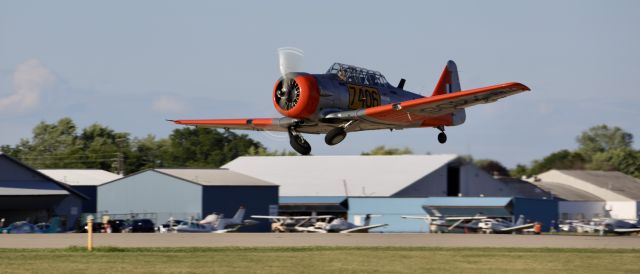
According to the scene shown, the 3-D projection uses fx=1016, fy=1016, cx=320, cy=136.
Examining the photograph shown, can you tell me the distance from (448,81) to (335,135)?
9.43 meters

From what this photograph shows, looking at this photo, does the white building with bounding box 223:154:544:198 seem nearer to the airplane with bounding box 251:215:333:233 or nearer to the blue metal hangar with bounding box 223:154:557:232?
the blue metal hangar with bounding box 223:154:557:232

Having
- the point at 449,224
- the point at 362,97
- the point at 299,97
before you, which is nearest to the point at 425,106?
the point at 362,97

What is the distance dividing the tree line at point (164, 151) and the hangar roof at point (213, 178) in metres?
37.7

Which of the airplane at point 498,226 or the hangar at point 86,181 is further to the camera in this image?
the hangar at point 86,181

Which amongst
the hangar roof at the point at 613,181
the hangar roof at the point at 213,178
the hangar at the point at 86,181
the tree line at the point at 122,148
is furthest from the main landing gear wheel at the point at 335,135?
the tree line at the point at 122,148

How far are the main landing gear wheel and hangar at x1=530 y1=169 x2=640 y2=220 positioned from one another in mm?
55249

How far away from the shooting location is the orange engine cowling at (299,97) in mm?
28188

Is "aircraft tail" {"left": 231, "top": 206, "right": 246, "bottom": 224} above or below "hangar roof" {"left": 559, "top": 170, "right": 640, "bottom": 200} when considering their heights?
below

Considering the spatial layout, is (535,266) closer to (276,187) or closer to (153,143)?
(276,187)

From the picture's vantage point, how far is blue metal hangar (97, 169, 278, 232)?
66375mm

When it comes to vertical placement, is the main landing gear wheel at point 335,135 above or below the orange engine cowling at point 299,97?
below

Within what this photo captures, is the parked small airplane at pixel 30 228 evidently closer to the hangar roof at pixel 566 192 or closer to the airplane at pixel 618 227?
the airplane at pixel 618 227

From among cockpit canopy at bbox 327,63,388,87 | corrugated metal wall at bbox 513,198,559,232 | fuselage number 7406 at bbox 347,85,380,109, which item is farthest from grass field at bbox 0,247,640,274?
corrugated metal wall at bbox 513,198,559,232

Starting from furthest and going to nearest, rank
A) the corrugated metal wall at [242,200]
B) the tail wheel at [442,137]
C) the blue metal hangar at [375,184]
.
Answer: the blue metal hangar at [375,184] < the corrugated metal wall at [242,200] < the tail wheel at [442,137]
